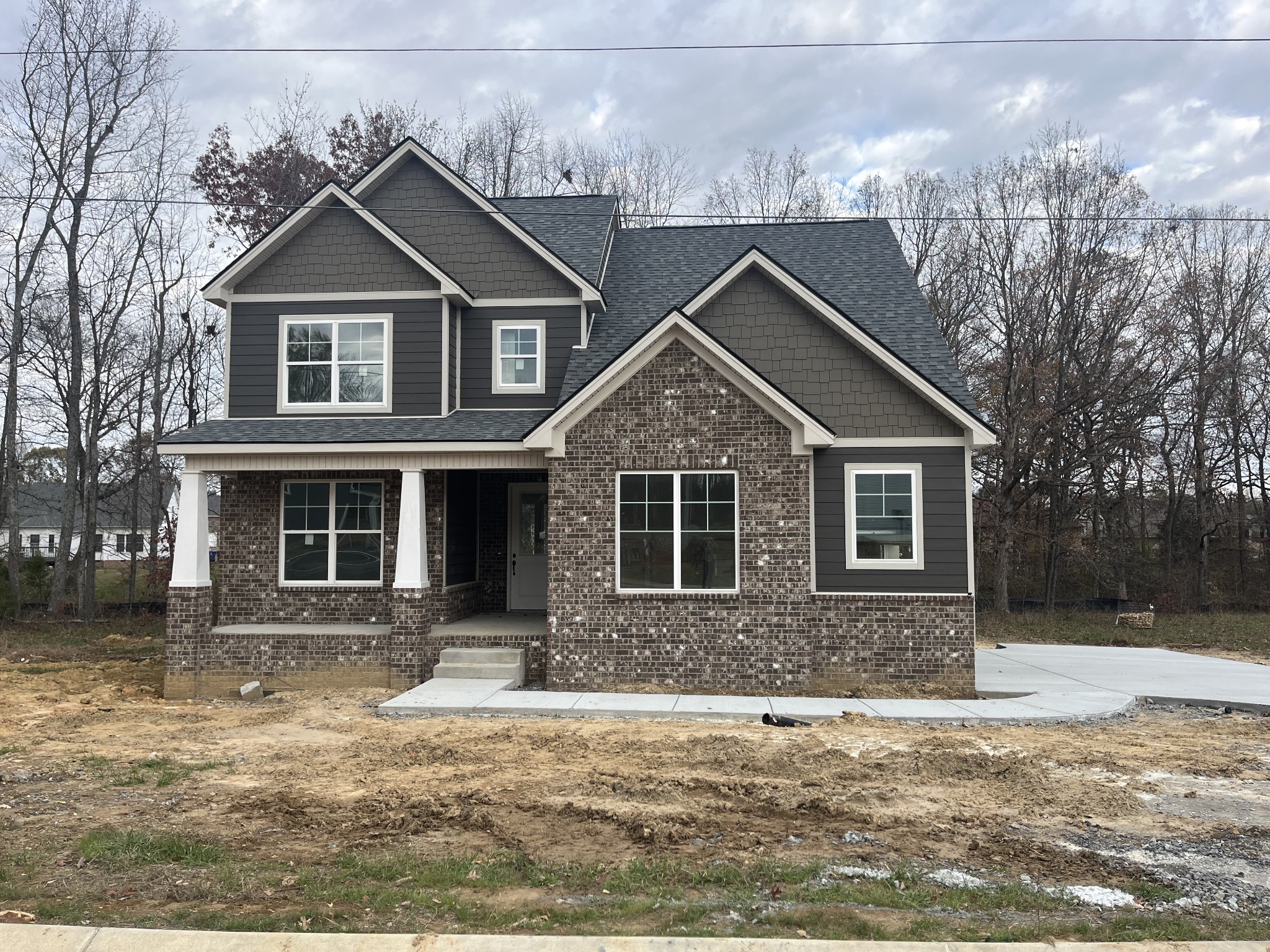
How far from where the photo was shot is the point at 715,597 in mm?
12562

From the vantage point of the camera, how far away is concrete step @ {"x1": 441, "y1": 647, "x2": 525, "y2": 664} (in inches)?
517

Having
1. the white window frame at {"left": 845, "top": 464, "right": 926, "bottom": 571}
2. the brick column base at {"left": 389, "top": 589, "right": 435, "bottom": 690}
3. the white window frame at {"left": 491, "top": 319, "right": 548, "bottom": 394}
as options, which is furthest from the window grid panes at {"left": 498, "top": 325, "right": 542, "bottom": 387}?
the white window frame at {"left": 845, "top": 464, "right": 926, "bottom": 571}

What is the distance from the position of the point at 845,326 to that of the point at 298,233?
851 cm

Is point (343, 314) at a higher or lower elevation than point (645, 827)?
higher

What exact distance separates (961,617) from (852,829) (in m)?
6.63

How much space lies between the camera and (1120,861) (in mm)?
6004

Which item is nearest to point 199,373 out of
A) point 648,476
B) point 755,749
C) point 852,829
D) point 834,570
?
A: point 648,476

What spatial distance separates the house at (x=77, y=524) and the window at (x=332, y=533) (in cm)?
2009

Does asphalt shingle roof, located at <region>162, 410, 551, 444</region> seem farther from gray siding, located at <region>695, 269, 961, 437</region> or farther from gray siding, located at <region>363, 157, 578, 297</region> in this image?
gray siding, located at <region>695, 269, 961, 437</region>

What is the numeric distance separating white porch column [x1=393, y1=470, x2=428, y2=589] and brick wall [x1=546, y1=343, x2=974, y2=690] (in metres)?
1.99

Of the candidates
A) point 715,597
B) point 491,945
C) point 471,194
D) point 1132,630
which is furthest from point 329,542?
point 1132,630

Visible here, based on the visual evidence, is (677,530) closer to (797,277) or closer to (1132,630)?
(797,277)

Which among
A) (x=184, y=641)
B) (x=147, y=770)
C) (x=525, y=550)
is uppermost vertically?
(x=525, y=550)

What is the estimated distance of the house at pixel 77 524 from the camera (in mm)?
35812
